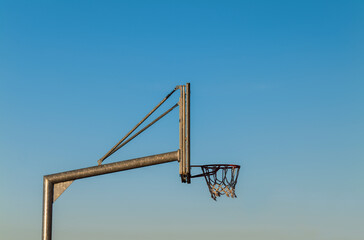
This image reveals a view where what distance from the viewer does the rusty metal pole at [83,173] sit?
374 inches

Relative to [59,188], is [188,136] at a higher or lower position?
higher

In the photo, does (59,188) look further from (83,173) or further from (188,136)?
(188,136)

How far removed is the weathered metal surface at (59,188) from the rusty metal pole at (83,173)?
6 cm

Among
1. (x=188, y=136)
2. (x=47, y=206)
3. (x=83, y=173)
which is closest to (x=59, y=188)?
(x=47, y=206)

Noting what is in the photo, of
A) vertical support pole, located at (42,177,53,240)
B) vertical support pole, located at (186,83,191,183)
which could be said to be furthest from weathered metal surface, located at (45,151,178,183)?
vertical support pole, located at (186,83,191,183)

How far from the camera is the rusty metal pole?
31.2 feet

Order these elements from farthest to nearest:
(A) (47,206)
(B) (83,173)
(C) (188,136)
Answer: (A) (47,206), (B) (83,173), (C) (188,136)

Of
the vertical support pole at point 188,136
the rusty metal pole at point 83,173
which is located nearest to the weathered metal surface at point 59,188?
the rusty metal pole at point 83,173

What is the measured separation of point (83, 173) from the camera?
1007 cm

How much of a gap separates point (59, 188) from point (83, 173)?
2.43 ft

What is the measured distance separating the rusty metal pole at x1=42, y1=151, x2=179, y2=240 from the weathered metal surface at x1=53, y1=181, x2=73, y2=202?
59 mm

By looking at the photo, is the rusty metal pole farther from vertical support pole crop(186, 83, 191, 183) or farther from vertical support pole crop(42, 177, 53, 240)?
vertical support pole crop(186, 83, 191, 183)

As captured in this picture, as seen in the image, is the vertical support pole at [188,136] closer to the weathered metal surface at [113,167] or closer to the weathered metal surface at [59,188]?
the weathered metal surface at [113,167]

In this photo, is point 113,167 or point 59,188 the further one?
point 59,188
